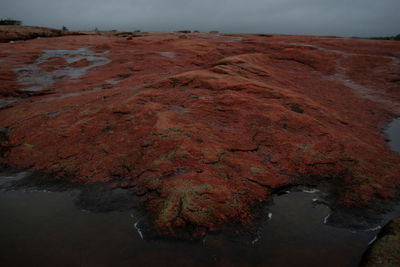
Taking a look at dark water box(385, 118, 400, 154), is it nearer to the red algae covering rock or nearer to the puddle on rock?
the red algae covering rock

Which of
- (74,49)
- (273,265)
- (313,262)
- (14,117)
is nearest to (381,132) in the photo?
(313,262)

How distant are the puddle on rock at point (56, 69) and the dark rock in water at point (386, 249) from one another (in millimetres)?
11776

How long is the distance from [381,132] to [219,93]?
18.0 ft

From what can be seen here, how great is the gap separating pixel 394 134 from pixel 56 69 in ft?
51.9

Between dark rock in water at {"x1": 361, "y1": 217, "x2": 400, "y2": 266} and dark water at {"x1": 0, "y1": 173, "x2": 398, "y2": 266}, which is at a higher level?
dark rock in water at {"x1": 361, "y1": 217, "x2": 400, "y2": 266}

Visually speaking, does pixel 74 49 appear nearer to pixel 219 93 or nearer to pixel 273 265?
pixel 219 93

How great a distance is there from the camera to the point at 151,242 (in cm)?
318

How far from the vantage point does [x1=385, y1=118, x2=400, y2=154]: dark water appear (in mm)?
6052

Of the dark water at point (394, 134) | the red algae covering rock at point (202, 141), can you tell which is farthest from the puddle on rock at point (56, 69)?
the dark water at point (394, 134)

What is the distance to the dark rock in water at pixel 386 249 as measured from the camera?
8.87 feet

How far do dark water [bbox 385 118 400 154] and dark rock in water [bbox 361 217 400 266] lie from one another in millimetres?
3806

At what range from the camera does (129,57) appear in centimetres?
1371

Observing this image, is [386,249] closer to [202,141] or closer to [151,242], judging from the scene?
[151,242]

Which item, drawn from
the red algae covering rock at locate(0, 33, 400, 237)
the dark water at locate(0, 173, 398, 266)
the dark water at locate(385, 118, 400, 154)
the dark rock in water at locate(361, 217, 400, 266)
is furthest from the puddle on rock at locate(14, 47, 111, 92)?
the dark water at locate(385, 118, 400, 154)
